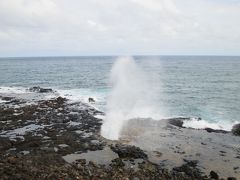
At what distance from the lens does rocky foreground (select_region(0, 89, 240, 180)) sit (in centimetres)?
2091

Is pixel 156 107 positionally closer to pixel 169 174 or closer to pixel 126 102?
pixel 126 102

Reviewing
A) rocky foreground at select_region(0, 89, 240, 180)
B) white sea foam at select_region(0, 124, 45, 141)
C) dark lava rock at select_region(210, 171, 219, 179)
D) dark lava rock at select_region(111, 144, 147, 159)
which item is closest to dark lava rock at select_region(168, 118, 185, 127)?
rocky foreground at select_region(0, 89, 240, 180)

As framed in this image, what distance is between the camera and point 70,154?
1006 inches

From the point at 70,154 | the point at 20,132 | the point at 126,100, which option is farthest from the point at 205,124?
the point at 20,132

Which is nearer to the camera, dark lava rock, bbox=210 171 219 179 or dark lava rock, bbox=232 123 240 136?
dark lava rock, bbox=210 171 219 179

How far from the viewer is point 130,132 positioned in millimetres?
33219

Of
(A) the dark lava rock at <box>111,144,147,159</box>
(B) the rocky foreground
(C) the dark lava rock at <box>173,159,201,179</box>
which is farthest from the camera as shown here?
(A) the dark lava rock at <box>111,144,147,159</box>

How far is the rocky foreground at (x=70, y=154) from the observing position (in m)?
20.9

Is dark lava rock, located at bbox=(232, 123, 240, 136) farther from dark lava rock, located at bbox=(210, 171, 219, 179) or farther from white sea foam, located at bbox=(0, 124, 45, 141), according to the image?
white sea foam, located at bbox=(0, 124, 45, 141)

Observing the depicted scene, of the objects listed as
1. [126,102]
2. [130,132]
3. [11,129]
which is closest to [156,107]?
[126,102]

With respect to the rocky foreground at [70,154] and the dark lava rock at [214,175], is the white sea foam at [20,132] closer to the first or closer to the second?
the rocky foreground at [70,154]

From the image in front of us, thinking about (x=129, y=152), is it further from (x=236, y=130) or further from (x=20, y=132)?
(x=236, y=130)

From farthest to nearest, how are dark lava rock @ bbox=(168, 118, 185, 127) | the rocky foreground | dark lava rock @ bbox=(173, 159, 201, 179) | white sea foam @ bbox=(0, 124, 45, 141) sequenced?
dark lava rock @ bbox=(168, 118, 185, 127), white sea foam @ bbox=(0, 124, 45, 141), dark lava rock @ bbox=(173, 159, 201, 179), the rocky foreground

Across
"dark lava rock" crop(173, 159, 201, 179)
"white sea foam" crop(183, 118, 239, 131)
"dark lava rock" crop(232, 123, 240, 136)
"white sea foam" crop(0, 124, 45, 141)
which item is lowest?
"white sea foam" crop(183, 118, 239, 131)
